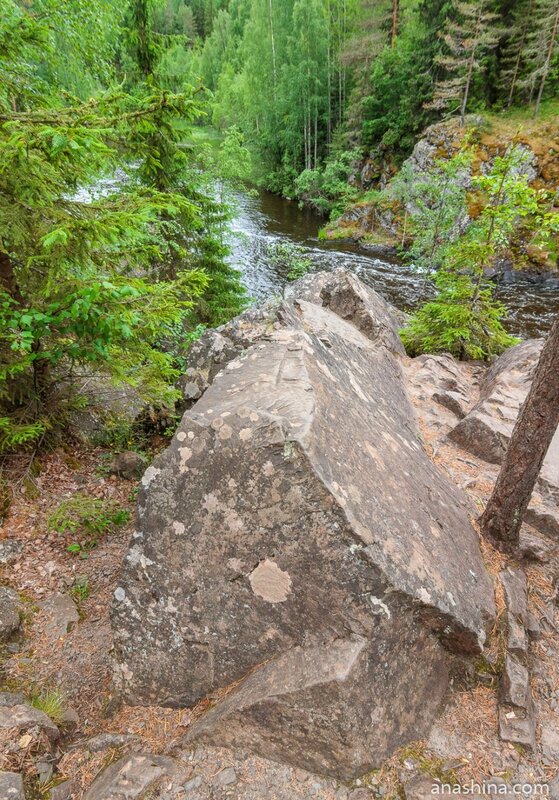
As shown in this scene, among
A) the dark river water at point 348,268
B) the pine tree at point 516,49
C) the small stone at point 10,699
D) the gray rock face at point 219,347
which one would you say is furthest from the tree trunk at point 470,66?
the small stone at point 10,699

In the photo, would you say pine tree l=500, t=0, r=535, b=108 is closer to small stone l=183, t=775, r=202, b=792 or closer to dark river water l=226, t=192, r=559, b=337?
dark river water l=226, t=192, r=559, b=337

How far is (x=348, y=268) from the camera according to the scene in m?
21.0

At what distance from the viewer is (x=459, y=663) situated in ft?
12.1

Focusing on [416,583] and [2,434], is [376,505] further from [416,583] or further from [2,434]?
[2,434]

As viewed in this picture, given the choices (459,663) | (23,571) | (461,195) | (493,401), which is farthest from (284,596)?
(461,195)

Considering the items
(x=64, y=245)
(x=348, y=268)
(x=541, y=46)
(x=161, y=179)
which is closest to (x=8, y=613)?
(x=64, y=245)

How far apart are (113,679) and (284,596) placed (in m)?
1.93

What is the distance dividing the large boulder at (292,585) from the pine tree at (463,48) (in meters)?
31.6

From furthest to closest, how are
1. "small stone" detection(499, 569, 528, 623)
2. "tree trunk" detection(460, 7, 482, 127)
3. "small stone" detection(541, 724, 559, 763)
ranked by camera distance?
1. "tree trunk" detection(460, 7, 482, 127)
2. "small stone" detection(499, 569, 528, 623)
3. "small stone" detection(541, 724, 559, 763)

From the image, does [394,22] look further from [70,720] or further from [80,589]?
[70,720]

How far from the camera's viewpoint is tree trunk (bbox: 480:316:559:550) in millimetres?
3889

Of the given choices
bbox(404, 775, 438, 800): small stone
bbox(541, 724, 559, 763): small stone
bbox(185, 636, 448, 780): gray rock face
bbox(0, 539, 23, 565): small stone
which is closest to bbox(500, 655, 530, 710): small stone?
bbox(541, 724, 559, 763): small stone

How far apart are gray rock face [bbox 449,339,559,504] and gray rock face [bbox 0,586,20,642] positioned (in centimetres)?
611

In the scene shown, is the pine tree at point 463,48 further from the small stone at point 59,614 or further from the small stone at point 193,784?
the small stone at point 193,784
